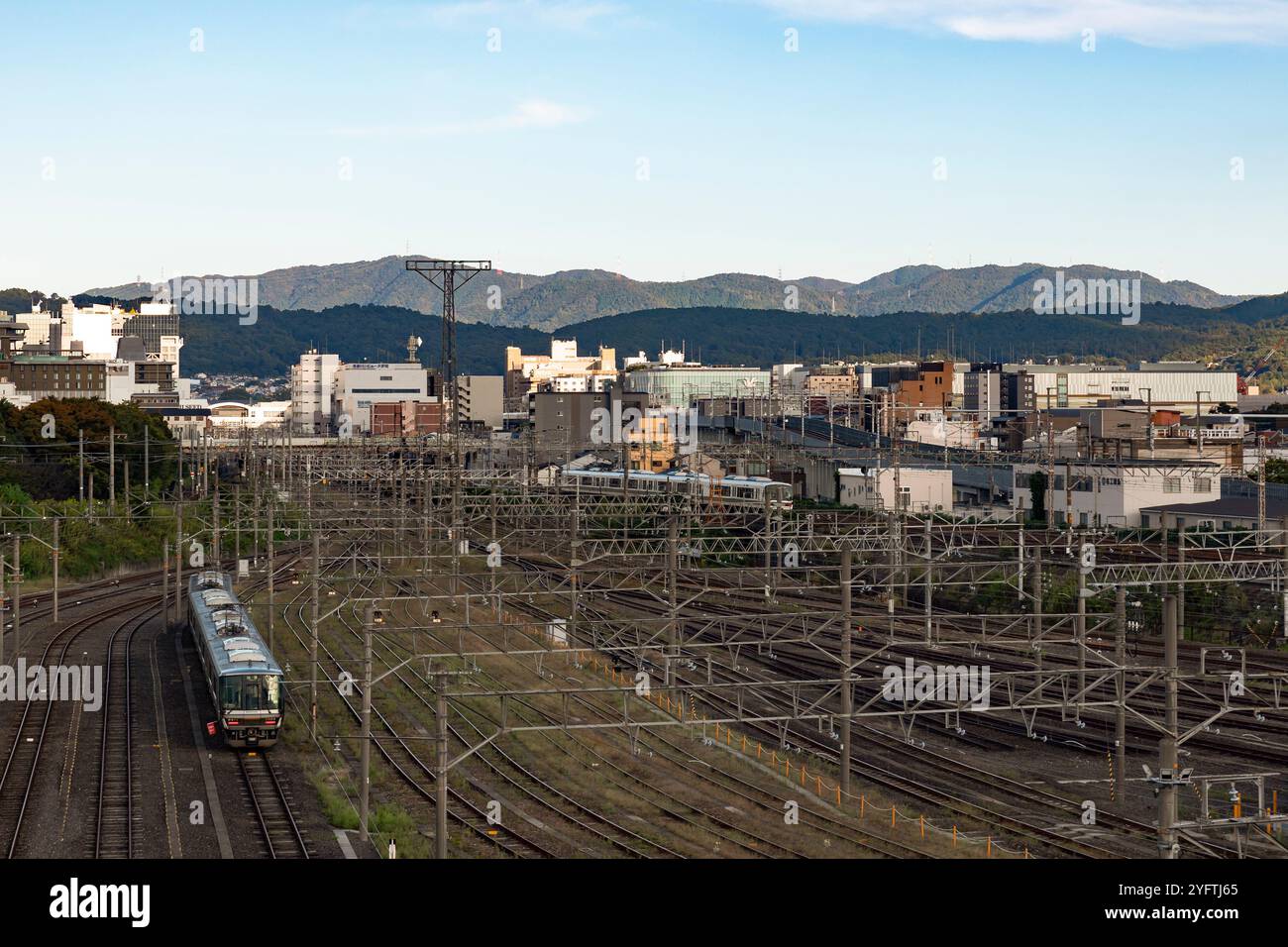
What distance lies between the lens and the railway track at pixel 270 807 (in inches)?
747

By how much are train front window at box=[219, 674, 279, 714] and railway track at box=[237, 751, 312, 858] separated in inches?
33.0

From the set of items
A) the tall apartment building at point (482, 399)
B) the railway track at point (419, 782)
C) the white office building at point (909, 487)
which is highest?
the tall apartment building at point (482, 399)

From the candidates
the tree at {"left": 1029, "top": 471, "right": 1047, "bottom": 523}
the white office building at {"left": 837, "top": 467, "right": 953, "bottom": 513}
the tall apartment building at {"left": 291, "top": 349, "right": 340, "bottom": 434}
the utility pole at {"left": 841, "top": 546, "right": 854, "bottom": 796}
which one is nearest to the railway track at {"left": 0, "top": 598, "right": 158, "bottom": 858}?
the utility pole at {"left": 841, "top": 546, "right": 854, "bottom": 796}

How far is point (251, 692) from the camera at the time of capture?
80.7ft

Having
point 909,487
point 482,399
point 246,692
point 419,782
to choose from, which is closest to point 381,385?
point 482,399

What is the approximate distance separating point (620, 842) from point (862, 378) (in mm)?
165768

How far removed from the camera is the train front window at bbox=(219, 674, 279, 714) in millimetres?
24453

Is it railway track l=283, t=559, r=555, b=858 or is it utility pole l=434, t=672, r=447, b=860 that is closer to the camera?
utility pole l=434, t=672, r=447, b=860

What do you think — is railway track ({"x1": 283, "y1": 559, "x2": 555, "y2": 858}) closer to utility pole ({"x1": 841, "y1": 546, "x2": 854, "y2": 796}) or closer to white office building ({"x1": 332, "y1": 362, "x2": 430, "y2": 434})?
utility pole ({"x1": 841, "y1": 546, "x2": 854, "y2": 796})

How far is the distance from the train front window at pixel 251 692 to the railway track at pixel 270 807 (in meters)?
0.84

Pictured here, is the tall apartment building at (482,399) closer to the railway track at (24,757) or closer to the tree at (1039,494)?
the tree at (1039,494)

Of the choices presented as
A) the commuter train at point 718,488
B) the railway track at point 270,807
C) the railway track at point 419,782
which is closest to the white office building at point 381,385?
the commuter train at point 718,488
